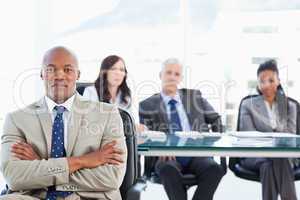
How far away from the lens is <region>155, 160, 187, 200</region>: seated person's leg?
309 cm

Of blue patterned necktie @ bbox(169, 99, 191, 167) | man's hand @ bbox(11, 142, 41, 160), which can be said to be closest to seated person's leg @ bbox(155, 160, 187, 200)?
blue patterned necktie @ bbox(169, 99, 191, 167)

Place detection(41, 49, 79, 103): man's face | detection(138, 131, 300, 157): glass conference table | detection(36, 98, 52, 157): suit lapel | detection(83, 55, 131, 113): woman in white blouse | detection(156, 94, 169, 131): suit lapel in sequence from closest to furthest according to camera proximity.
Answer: detection(36, 98, 52, 157): suit lapel
detection(41, 49, 79, 103): man's face
detection(138, 131, 300, 157): glass conference table
detection(156, 94, 169, 131): suit lapel
detection(83, 55, 131, 113): woman in white blouse

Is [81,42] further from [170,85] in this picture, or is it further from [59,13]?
[170,85]

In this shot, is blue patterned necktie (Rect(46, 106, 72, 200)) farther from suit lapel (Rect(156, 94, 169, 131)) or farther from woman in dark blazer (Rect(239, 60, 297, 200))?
woman in dark blazer (Rect(239, 60, 297, 200))

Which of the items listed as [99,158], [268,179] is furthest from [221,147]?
[99,158]

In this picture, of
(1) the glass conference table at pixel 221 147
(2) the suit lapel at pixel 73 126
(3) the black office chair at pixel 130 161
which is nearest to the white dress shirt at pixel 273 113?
(1) the glass conference table at pixel 221 147

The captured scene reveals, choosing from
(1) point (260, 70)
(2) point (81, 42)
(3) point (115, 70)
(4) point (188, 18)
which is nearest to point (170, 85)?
(3) point (115, 70)

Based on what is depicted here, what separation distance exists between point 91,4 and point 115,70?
1683 mm

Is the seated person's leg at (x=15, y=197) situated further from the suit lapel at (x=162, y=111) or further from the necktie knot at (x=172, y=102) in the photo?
the necktie knot at (x=172, y=102)

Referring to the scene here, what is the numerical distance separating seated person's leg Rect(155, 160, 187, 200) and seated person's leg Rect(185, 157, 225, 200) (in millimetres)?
117

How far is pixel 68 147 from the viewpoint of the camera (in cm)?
215

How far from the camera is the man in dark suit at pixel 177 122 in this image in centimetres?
312

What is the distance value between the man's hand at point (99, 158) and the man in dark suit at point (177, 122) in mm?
1042

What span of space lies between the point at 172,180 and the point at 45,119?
4.09ft
